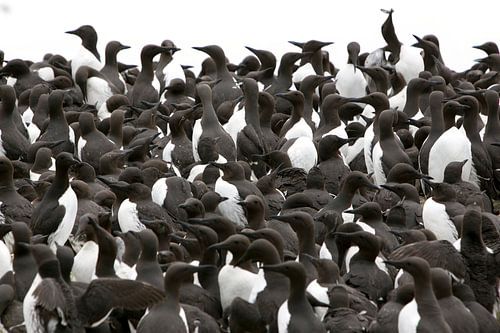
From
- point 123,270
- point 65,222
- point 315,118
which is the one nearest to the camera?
point 123,270

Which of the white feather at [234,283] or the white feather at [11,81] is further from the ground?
the white feather at [234,283]

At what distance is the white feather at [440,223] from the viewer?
50.5 ft

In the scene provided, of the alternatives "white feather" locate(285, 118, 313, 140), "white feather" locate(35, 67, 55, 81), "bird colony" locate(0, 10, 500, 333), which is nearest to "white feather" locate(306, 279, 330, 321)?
"bird colony" locate(0, 10, 500, 333)

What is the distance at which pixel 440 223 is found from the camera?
15.4 m

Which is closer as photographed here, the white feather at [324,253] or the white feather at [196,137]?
the white feather at [324,253]

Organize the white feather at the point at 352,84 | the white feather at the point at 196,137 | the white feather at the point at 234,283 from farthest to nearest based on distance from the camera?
1. the white feather at the point at 352,84
2. the white feather at the point at 196,137
3. the white feather at the point at 234,283

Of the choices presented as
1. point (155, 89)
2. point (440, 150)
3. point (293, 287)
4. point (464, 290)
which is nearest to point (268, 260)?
point (293, 287)

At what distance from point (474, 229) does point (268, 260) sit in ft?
6.34

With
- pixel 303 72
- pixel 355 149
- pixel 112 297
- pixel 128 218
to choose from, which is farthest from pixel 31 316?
pixel 303 72

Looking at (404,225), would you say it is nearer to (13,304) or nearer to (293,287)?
(293,287)

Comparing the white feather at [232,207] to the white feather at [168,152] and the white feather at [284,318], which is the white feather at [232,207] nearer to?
the white feather at [168,152]

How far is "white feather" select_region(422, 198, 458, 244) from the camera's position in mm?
15406

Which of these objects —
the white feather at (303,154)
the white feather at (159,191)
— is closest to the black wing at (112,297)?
the white feather at (159,191)

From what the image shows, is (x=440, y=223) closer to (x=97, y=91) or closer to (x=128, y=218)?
(x=128, y=218)
